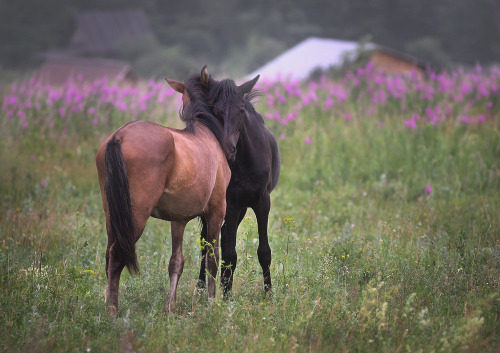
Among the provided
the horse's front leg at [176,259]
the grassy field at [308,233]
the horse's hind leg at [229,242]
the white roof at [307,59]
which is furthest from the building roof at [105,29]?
the horse's front leg at [176,259]

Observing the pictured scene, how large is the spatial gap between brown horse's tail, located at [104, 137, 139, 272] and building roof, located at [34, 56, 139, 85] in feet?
80.5

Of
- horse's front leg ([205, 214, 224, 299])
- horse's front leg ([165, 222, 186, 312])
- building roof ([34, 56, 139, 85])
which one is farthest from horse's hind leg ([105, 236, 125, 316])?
building roof ([34, 56, 139, 85])

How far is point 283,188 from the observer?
8.30m

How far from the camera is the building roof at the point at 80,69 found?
28.0 metres

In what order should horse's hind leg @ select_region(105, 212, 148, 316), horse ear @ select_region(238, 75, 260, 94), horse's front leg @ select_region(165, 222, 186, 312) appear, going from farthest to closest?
horse ear @ select_region(238, 75, 260, 94)
horse's front leg @ select_region(165, 222, 186, 312)
horse's hind leg @ select_region(105, 212, 148, 316)

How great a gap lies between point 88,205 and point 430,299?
4.76 m

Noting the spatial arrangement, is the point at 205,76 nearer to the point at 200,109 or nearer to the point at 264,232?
the point at 200,109

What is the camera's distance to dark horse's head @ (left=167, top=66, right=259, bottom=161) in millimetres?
4184

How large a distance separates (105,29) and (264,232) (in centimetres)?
4055

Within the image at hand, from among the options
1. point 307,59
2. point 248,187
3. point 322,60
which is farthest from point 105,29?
point 248,187

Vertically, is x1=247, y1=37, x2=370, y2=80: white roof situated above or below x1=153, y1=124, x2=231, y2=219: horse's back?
below

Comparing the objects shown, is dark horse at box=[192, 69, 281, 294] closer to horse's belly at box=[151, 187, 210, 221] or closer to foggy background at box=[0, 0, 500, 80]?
horse's belly at box=[151, 187, 210, 221]

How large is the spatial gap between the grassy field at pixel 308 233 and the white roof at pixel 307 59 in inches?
290

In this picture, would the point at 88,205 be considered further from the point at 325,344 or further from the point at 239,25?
the point at 239,25
